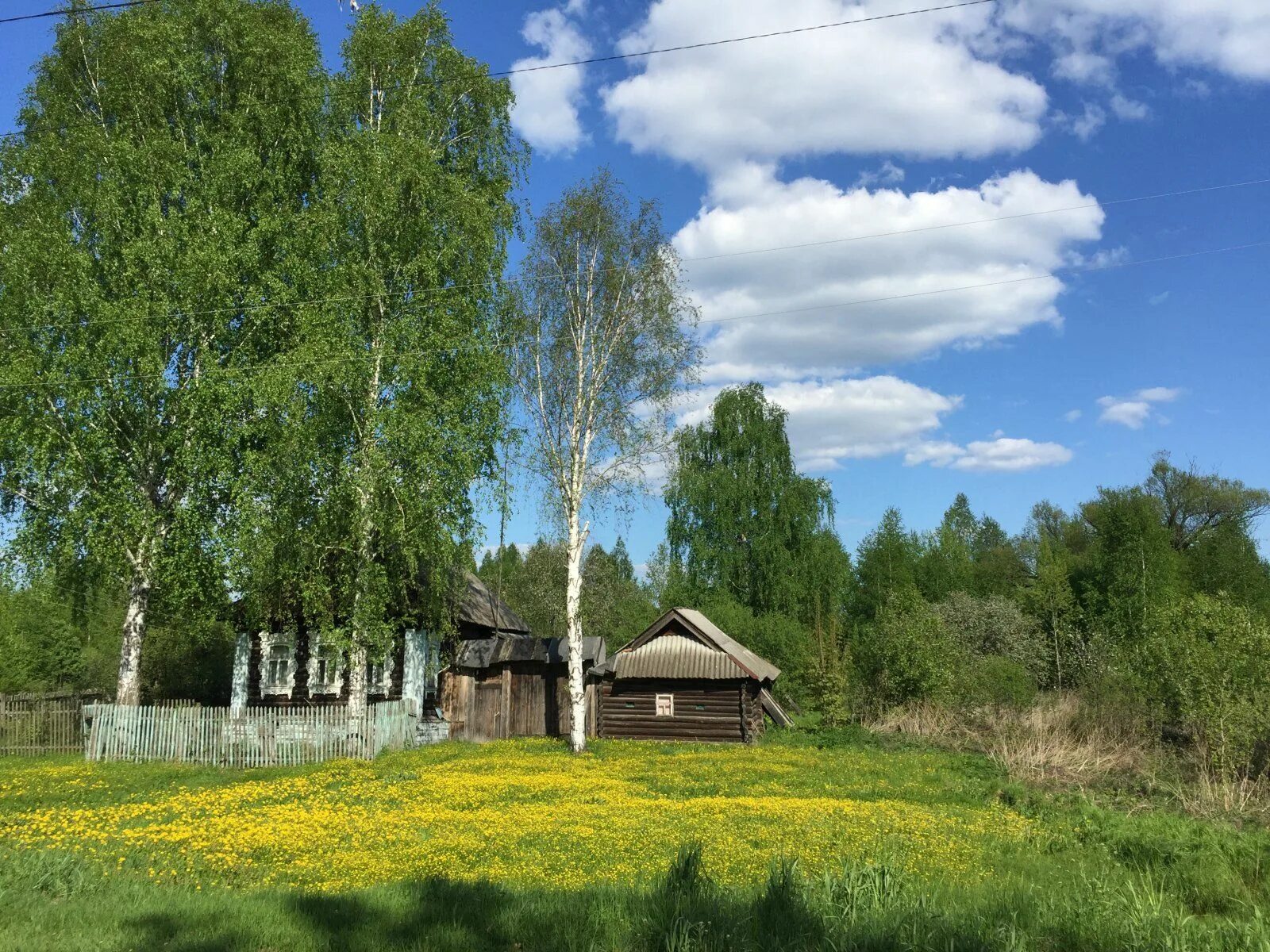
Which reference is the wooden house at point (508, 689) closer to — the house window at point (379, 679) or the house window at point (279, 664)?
the house window at point (379, 679)

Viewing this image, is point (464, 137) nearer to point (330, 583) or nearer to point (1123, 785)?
point (330, 583)

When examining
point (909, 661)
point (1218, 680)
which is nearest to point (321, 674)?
point (909, 661)

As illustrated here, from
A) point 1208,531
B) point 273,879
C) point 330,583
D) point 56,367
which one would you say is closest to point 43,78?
point 56,367

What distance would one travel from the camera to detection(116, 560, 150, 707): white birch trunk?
21094 millimetres

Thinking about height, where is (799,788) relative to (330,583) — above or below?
below

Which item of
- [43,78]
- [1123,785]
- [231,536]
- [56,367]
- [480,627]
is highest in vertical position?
[43,78]

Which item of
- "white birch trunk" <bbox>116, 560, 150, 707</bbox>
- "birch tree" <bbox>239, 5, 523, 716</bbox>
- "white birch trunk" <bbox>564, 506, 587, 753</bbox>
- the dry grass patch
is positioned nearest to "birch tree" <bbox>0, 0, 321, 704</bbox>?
"white birch trunk" <bbox>116, 560, 150, 707</bbox>

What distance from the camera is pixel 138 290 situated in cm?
2133

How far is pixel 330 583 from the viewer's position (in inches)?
866

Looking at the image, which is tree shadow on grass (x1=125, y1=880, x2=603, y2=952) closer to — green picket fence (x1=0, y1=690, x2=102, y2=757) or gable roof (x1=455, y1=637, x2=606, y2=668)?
green picket fence (x1=0, y1=690, x2=102, y2=757)

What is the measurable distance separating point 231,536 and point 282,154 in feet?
35.9

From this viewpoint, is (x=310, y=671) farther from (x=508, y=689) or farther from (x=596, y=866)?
(x=596, y=866)

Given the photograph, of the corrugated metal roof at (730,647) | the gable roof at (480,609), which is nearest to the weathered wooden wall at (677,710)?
the corrugated metal roof at (730,647)

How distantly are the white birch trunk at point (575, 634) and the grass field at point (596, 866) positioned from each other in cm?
648
